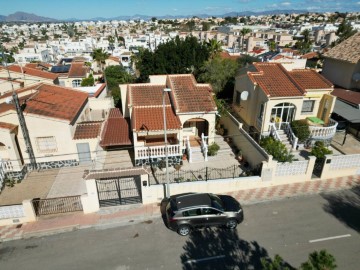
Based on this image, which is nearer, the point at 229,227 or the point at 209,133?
the point at 229,227

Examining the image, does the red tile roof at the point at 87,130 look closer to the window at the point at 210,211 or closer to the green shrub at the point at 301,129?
the window at the point at 210,211

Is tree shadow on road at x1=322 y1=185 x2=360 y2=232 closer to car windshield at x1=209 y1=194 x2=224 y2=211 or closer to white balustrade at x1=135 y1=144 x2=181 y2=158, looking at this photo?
car windshield at x1=209 y1=194 x2=224 y2=211

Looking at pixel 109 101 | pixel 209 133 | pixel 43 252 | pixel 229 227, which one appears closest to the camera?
pixel 43 252

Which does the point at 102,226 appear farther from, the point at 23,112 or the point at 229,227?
the point at 23,112

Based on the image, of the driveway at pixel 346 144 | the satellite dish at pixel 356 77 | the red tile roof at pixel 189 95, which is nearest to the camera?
the red tile roof at pixel 189 95

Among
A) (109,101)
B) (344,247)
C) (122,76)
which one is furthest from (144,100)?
(122,76)

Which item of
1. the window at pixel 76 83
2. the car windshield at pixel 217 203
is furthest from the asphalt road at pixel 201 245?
the window at pixel 76 83
